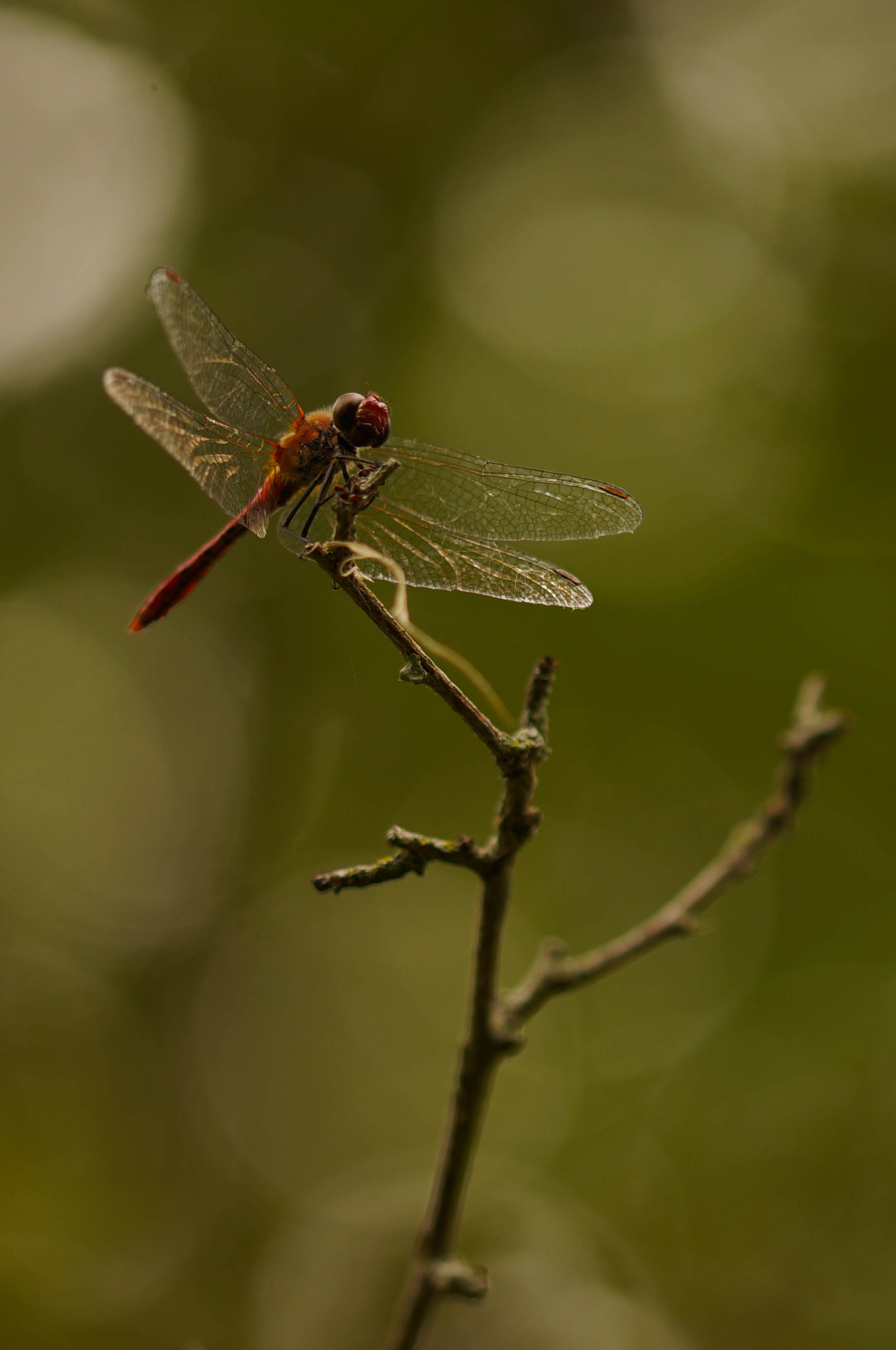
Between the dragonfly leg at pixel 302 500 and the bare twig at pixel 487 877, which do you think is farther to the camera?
the dragonfly leg at pixel 302 500

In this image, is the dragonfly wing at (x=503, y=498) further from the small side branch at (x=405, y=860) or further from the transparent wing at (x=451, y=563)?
the small side branch at (x=405, y=860)

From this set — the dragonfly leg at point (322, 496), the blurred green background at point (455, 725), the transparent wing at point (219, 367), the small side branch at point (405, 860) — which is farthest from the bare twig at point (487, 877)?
the blurred green background at point (455, 725)

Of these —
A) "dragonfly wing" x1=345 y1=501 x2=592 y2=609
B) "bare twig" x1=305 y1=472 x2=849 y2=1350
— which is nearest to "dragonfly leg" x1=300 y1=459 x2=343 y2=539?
"dragonfly wing" x1=345 y1=501 x2=592 y2=609

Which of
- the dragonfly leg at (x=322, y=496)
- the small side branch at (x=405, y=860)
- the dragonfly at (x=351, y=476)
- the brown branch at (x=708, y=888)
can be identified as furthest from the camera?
the dragonfly leg at (x=322, y=496)

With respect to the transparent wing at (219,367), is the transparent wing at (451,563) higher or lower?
lower

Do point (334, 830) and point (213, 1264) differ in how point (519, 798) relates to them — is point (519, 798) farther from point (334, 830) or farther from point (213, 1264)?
point (213, 1264)

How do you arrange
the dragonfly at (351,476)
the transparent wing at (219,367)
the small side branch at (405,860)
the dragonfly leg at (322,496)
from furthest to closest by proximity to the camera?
the transparent wing at (219,367) < the dragonfly leg at (322,496) < the dragonfly at (351,476) < the small side branch at (405,860)

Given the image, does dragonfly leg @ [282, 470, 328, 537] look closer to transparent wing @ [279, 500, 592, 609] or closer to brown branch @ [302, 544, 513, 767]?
transparent wing @ [279, 500, 592, 609]
